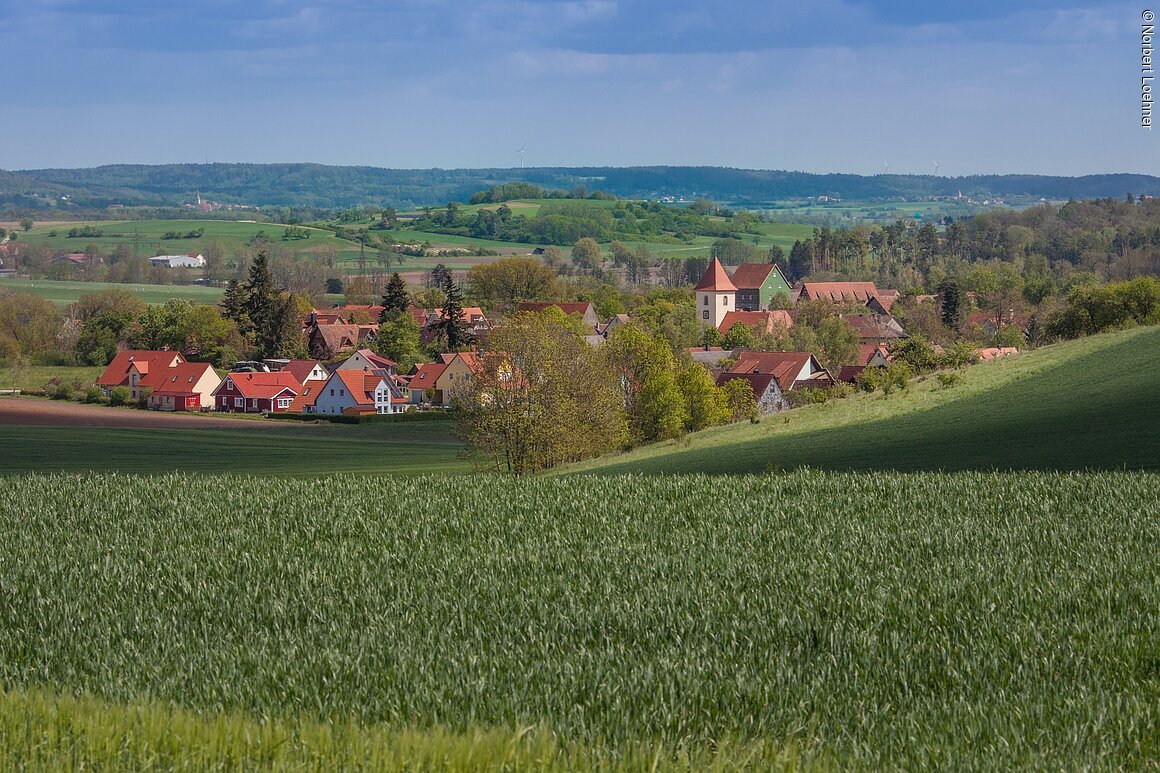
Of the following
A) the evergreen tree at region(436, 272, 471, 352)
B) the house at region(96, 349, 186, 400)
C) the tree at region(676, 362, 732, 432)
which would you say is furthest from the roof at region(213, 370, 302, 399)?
the tree at region(676, 362, 732, 432)

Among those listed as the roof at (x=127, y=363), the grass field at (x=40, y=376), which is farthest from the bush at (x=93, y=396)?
the roof at (x=127, y=363)

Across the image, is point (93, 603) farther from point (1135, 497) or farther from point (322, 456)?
point (322, 456)

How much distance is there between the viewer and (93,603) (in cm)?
1204

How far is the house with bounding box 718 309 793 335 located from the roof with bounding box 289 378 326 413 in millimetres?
41852

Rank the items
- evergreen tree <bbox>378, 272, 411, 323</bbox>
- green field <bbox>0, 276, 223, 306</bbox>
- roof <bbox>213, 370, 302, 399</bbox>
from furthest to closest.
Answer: green field <bbox>0, 276, 223, 306</bbox> → evergreen tree <bbox>378, 272, 411, 323</bbox> → roof <bbox>213, 370, 302, 399</bbox>

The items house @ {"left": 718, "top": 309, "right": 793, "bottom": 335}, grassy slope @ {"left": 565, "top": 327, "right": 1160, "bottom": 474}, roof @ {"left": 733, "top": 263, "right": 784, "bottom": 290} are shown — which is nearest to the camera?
grassy slope @ {"left": 565, "top": 327, "right": 1160, "bottom": 474}

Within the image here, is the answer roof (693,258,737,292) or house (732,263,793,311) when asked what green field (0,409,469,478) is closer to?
roof (693,258,737,292)

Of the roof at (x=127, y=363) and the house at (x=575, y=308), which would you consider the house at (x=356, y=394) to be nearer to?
the roof at (x=127, y=363)

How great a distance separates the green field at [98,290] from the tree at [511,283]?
34437mm

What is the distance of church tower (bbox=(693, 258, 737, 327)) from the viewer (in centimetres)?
13900

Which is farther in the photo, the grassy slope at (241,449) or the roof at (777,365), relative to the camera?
the roof at (777,365)

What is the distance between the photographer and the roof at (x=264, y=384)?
8531 cm

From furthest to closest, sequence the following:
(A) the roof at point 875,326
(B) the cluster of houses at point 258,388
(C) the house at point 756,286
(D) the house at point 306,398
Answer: (C) the house at point 756,286, (A) the roof at point 875,326, (D) the house at point 306,398, (B) the cluster of houses at point 258,388

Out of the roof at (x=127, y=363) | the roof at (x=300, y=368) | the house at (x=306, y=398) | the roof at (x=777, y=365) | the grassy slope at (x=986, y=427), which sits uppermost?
the grassy slope at (x=986, y=427)
